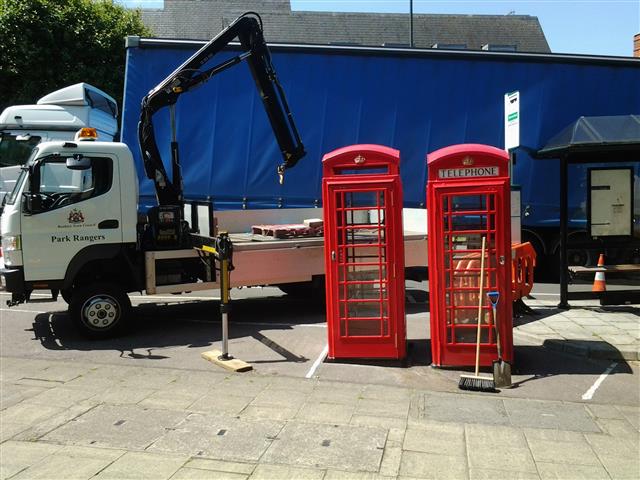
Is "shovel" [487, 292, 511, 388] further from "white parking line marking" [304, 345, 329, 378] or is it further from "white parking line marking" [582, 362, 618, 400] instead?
"white parking line marking" [304, 345, 329, 378]

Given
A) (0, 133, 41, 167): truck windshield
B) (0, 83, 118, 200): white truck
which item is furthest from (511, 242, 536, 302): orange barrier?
(0, 133, 41, 167): truck windshield

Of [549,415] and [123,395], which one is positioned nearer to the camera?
[549,415]

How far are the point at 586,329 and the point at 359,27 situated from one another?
2476 cm

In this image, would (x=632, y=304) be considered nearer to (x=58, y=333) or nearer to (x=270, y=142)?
(x=270, y=142)

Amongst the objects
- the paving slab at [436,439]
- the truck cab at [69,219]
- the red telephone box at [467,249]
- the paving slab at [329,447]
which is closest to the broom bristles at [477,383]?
the red telephone box at [467,249]

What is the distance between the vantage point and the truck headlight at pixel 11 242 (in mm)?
7238

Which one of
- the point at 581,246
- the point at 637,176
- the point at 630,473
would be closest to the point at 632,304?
the point at 581,246

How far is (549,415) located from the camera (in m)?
4.90

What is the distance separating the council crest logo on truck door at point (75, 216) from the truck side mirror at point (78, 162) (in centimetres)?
57

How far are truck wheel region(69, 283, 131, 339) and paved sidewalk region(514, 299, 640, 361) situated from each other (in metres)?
5.43

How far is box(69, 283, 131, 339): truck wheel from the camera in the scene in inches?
295

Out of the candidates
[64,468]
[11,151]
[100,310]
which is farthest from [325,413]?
[11,151]

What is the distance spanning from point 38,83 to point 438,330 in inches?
641

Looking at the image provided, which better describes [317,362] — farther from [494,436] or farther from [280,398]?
[494,436]
